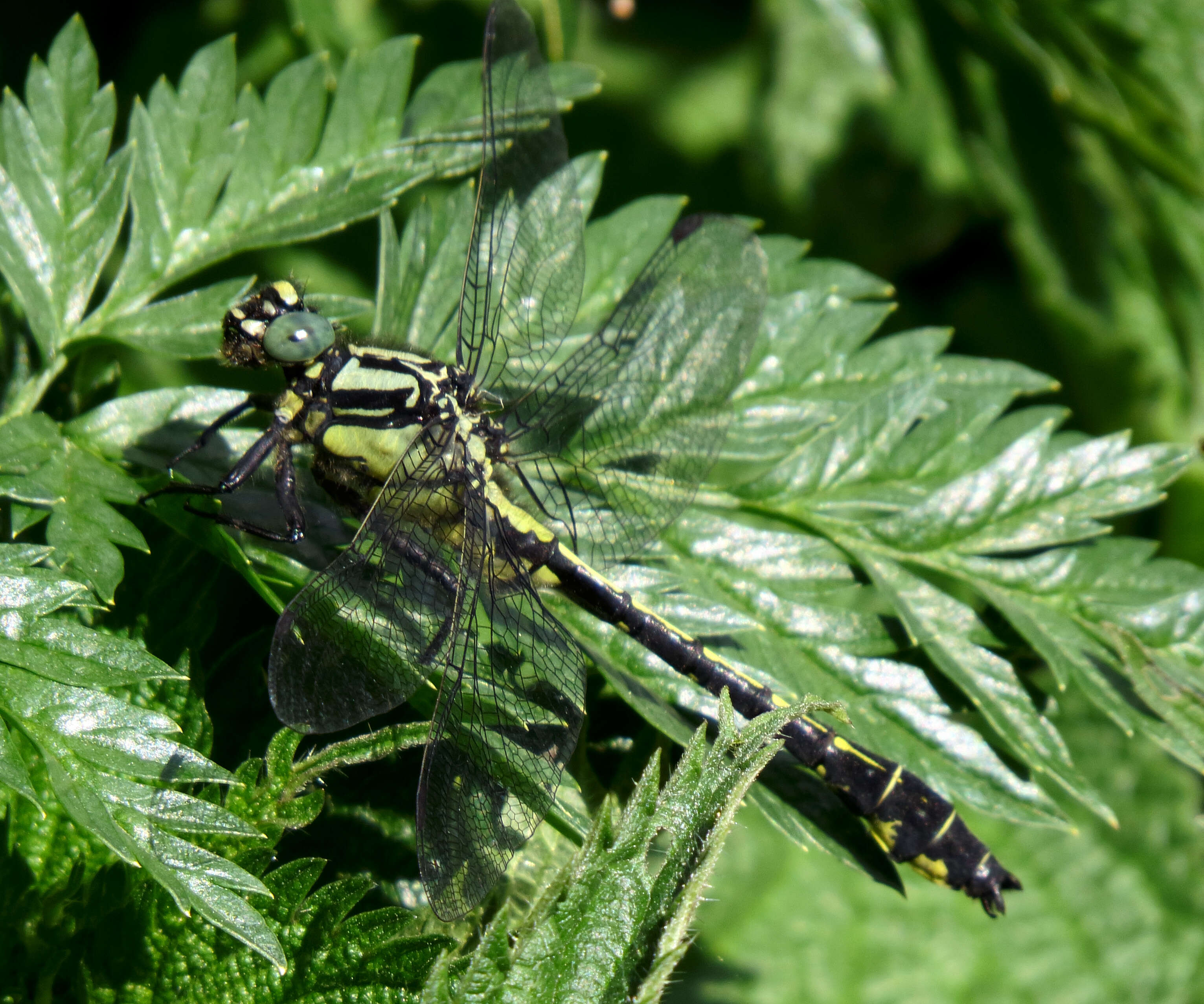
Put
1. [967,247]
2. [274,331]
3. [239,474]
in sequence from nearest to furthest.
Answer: [239,474] < [274,331] < [967,247]

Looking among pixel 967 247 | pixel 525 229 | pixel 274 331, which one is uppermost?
pixel 525 229

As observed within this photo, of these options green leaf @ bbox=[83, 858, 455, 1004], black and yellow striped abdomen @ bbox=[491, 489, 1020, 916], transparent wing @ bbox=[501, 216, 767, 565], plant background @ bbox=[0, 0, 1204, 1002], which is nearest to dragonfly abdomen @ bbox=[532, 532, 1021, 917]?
black and yellow striped abdomen @ bbox=[491, 489, 1020, 916]

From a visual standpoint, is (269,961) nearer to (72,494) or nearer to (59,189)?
(72,494)

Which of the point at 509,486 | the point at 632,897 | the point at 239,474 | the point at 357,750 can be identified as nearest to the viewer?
the point at 632,897

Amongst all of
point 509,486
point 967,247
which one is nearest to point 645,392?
point 509,486

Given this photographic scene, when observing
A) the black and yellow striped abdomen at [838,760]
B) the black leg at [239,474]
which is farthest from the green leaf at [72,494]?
the black and yellow striped abdomen at [838,760]

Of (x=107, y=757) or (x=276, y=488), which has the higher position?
(x=276, y=488)

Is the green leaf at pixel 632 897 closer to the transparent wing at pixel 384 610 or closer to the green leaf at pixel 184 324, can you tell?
the transparent wing at pixel 384 610

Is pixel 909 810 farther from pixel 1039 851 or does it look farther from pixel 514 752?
pixel 1039 851
